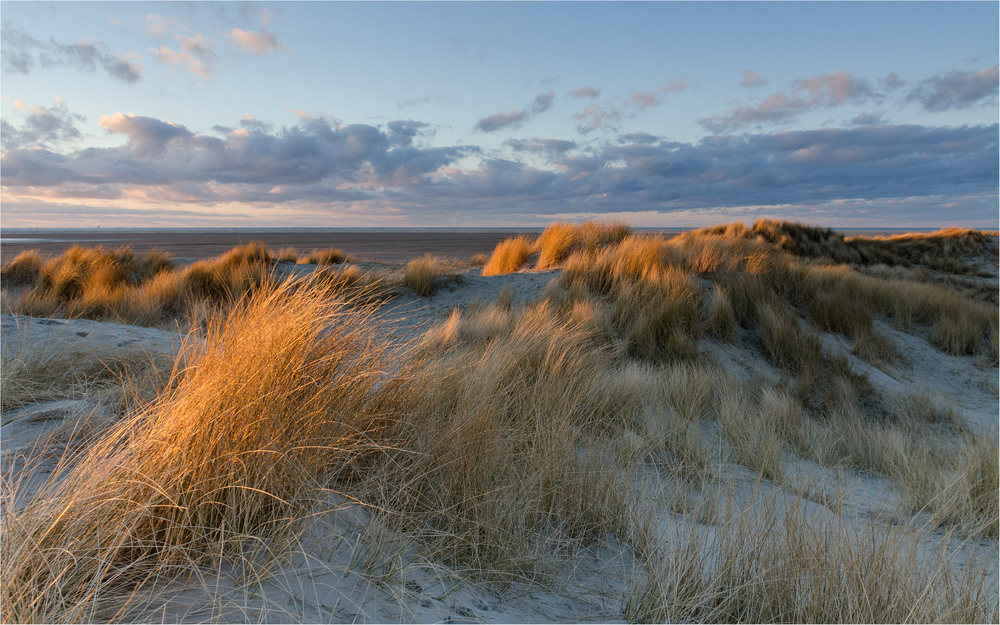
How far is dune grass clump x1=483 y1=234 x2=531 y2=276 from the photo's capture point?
35.1 ft

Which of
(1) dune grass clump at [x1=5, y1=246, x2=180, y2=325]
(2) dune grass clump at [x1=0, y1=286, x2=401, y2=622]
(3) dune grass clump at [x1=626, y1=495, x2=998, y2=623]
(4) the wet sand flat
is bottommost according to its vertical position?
(3) dune grass clump at [x1=626, y1=495, x2=998, y2=623]

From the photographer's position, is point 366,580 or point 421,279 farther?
point 421,279

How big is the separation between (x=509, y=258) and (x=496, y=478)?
8.90 meters

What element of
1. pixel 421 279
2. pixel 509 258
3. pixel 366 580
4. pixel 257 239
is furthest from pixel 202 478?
Answer: pixel 257 239

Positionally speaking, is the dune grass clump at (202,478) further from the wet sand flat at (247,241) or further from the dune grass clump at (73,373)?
the wet sand flat at (247,241)

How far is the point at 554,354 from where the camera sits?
396cm

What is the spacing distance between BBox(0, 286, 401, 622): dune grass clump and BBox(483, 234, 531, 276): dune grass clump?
27.8 ft

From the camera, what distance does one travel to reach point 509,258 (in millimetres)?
10805

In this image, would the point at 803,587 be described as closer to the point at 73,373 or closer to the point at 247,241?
Result: the point at 73,373

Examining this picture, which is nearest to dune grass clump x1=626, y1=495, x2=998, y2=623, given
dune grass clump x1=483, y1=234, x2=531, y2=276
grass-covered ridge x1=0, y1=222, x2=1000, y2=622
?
grass-covered ridge x1=0, y1=222, x2=1000, y2=622

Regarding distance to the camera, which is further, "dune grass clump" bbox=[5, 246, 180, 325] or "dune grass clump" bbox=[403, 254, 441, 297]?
"dune grass clump" bbox=[403, 254, 441, 297]

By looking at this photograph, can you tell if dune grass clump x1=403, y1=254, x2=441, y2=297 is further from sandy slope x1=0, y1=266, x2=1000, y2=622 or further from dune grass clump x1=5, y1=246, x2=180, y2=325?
sandy slope x1=0, y1=266, x2=1000, y2=622

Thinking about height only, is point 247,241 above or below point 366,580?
above

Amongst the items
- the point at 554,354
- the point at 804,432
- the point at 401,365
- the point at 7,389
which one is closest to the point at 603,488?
the point at 401,365
